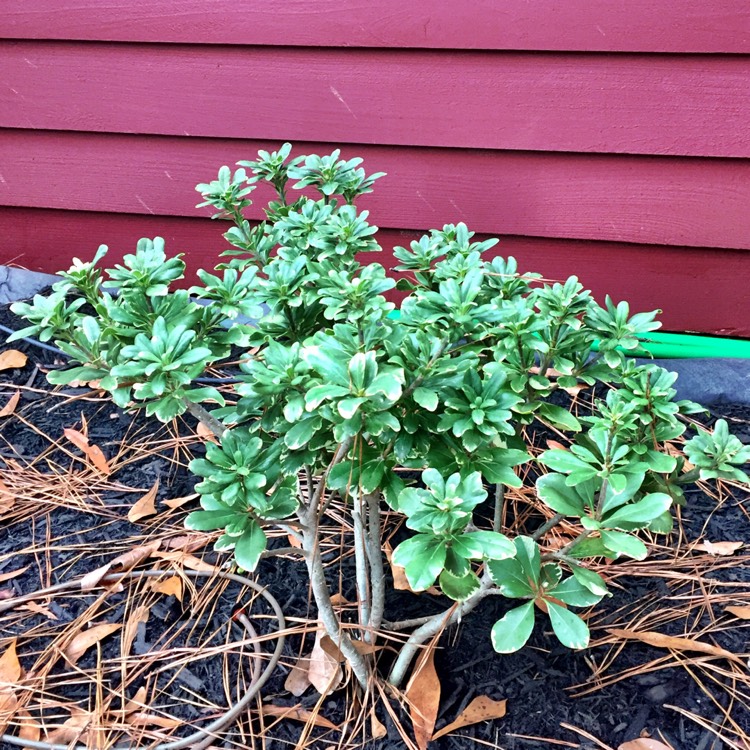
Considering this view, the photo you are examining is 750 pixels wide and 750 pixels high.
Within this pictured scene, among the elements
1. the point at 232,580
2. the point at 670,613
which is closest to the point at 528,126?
the point at 670,613

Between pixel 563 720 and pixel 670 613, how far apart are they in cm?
38

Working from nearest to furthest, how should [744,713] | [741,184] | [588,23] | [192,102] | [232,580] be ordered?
[744,713]
[232,580]
[588,23]
[741,184]
[192,102]

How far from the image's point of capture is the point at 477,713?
1264 millimetres

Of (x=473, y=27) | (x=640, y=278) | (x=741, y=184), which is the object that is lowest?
(x=640, y=278)

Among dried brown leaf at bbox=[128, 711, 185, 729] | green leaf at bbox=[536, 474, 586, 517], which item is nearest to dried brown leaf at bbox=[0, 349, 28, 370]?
dried brown leaf at bbox=[128, 711, 185, 729]

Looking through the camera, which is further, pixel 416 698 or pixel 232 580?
pixel 232 580

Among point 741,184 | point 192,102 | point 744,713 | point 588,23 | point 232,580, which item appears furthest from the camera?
point 192,102

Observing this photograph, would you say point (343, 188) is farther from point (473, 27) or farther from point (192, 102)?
point (192, 102)

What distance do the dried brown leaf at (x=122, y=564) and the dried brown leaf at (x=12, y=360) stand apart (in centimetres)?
104

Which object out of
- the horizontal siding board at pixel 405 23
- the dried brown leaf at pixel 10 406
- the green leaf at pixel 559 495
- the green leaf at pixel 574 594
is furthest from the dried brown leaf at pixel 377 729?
the horizontal siding board at pixel 405 23

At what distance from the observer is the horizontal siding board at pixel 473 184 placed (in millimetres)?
2170

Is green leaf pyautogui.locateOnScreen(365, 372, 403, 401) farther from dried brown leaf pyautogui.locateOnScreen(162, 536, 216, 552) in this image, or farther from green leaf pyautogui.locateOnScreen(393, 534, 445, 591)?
dried brown leaf pyautogui.locateOnScreen(162, 536, 216, 552)

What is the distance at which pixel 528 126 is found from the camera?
2135 millimetres

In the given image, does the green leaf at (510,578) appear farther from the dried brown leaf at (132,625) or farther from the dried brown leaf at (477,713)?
the dried brown leaf at (132,625)
